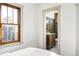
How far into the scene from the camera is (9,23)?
1.07 m

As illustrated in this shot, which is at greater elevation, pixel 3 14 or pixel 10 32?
pixel 3 14

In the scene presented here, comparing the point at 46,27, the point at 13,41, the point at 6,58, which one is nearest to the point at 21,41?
the point at 13,41

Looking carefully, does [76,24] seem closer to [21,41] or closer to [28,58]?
[21,41]

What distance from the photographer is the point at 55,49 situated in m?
1.17

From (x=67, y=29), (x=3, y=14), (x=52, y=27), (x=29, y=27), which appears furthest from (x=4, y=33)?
Result: (x=67, y=29)

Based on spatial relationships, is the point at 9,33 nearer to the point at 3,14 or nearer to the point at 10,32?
the point at 10,32

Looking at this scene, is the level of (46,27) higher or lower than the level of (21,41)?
higher

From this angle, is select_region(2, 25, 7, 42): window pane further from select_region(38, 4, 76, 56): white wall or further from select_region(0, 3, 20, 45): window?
select_region(38, 4, 76, 56): white wall

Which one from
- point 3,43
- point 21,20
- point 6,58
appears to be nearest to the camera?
point 6,58

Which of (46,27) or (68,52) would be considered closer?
(68,52)

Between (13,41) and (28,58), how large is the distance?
627mm

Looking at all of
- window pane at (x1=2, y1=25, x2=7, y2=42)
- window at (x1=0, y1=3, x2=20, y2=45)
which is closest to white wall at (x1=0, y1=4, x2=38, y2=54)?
window at (x1=0, y1=3, x2=20, y2=45)

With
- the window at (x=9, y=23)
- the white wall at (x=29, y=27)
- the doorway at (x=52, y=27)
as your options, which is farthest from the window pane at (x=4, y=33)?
the doorway at (x=52, y=27)

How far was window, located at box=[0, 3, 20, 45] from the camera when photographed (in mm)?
1019
